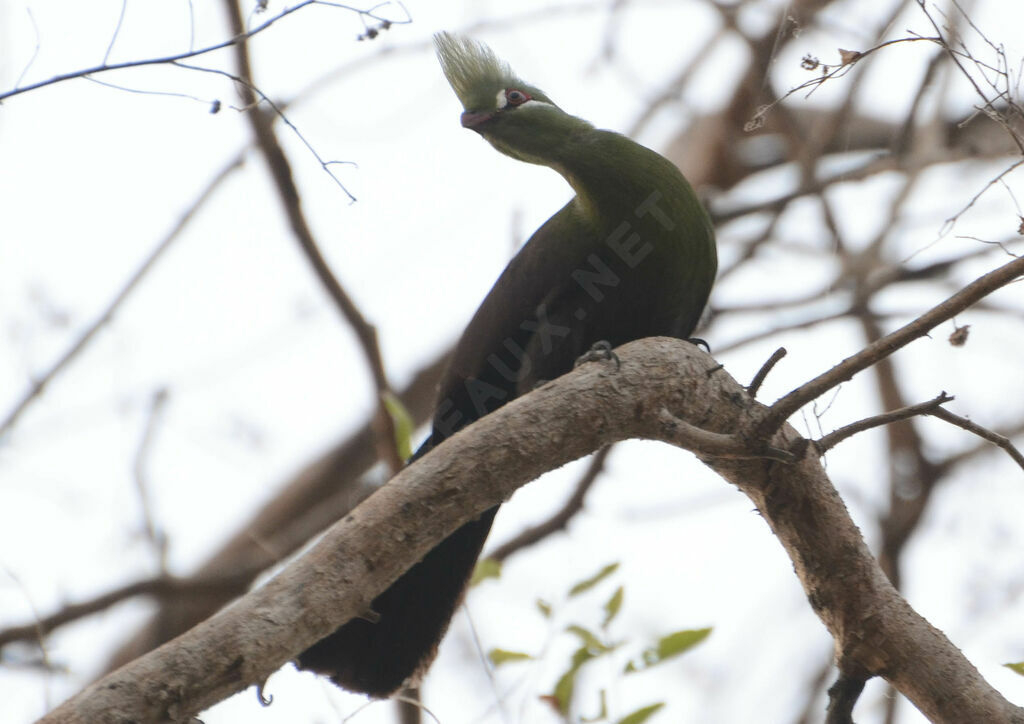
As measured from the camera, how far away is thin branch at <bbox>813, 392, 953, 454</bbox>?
6.80ft

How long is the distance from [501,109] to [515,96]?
0.22 feet

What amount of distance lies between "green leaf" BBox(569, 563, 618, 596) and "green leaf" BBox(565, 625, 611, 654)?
13cm

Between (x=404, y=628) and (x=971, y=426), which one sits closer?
(x=971, y=426)

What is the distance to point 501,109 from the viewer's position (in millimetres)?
3348

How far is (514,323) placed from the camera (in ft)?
10.7

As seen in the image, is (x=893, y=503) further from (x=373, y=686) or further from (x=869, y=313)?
(x=373, y=686)

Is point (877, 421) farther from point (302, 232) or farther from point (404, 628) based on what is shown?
point (302, 232)

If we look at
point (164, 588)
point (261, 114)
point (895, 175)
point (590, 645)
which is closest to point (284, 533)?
point (164, 588)

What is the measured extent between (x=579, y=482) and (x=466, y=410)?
3.75 feet

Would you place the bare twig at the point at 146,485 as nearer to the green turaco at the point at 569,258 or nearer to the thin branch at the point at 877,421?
the green turaco at the point at 569,258

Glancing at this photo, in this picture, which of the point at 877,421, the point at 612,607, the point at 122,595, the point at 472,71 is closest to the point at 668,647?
the point at 612,607

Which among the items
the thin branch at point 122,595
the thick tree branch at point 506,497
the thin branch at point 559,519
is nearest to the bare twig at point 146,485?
the thin branch at point 122,595

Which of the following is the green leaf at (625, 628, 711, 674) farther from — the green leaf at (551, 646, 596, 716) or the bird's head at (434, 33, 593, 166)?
the bird's head at (434, 33, 593, 166)

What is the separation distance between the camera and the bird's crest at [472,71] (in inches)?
132
